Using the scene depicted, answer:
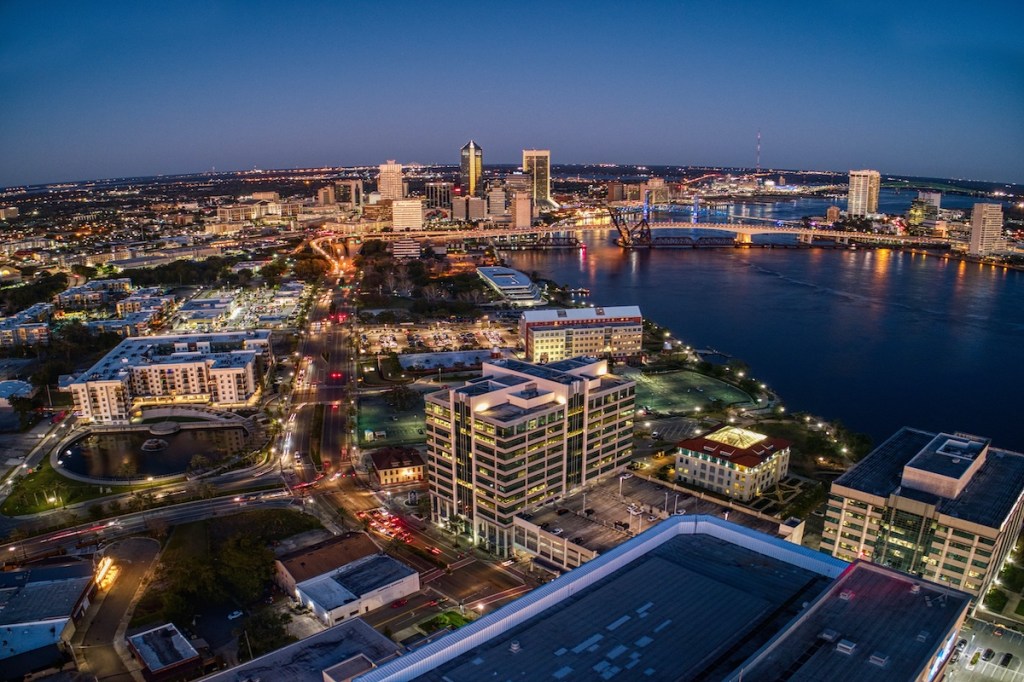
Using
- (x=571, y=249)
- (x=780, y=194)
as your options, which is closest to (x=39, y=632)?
(x=571, y=249)

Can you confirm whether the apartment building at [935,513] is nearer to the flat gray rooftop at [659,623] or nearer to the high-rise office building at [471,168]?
the flat gray rooftop at [659,623]

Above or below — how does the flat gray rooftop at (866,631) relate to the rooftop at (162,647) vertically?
above

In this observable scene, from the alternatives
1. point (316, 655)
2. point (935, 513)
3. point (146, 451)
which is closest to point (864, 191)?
point (935, 513)

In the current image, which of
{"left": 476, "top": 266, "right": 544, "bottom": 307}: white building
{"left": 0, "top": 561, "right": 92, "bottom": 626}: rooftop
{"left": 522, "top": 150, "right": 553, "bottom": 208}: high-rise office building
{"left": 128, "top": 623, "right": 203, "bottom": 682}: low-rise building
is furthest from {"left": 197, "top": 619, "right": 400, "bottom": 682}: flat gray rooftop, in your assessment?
{"left": 522, "top": 150, "right": 553, "bottom": 208}: high-rise office building

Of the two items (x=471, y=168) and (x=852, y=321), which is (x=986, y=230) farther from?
(x=471, y=168)

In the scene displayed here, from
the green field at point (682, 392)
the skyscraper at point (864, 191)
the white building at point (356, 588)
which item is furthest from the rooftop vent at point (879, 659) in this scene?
the skyscraper at point (864, 191)

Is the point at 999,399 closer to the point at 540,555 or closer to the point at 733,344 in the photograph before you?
the point at 733,344

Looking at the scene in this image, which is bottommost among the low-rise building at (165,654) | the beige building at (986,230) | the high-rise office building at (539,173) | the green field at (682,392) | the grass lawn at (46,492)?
the grass lawn at (46,492)
